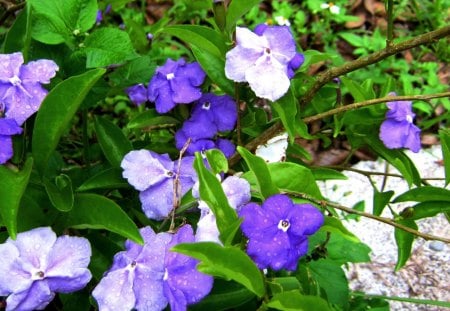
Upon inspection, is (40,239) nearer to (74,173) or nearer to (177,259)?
(177,259)

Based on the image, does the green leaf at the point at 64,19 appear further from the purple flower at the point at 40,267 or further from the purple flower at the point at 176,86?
the purple flower at the point at 40,267

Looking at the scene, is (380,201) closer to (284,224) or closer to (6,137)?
(284,224)

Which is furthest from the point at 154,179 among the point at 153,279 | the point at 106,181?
the point at 153,279

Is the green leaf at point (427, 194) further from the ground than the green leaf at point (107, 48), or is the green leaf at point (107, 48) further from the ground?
the green leaf at point (107, 48)

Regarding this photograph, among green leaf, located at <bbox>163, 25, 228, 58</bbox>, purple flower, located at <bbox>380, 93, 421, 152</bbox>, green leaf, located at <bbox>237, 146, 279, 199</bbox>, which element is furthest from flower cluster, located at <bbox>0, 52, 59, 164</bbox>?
purple flower, located at <bbox>380, 93, 421, 152</bbox>

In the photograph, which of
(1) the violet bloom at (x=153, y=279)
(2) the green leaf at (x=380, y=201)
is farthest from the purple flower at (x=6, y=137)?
(2) the green leaf at (x=380, y=201)

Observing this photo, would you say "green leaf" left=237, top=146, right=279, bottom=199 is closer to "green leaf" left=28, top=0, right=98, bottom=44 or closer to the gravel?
"green leaf" left=28, top=0, right=98, bottom=44


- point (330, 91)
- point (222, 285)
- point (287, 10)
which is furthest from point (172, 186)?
point (287, 10)
